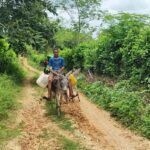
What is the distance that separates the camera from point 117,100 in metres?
14.1

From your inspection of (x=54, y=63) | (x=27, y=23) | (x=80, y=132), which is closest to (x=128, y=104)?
(x=80, y=132)

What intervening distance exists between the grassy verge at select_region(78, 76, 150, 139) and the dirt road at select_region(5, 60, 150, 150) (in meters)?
0.29

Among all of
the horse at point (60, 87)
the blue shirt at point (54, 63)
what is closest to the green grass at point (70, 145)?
the horse at point (60, 87)

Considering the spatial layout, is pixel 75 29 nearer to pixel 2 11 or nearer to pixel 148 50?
pixel 2 11

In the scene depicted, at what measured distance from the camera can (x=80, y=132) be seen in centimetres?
1058

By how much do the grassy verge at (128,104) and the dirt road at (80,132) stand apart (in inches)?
11.3

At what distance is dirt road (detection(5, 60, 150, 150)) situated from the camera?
9375mm

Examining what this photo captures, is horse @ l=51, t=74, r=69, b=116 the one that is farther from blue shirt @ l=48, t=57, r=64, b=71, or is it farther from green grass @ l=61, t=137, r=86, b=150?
green grass @ l=61, t=137, r=86, b=150

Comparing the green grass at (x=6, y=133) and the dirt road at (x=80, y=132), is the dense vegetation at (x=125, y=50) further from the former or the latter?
the green grass at (x=6, y=133)

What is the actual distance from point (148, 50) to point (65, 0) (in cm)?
2788

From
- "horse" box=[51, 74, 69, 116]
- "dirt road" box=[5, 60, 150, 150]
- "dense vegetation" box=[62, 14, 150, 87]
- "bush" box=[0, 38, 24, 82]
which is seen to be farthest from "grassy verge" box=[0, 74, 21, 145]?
"bush" box=[0, 38, 24, 82]

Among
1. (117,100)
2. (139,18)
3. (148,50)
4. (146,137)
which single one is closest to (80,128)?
(146,137)

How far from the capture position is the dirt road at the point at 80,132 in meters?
9.38

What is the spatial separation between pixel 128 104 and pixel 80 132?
2.81 metres
